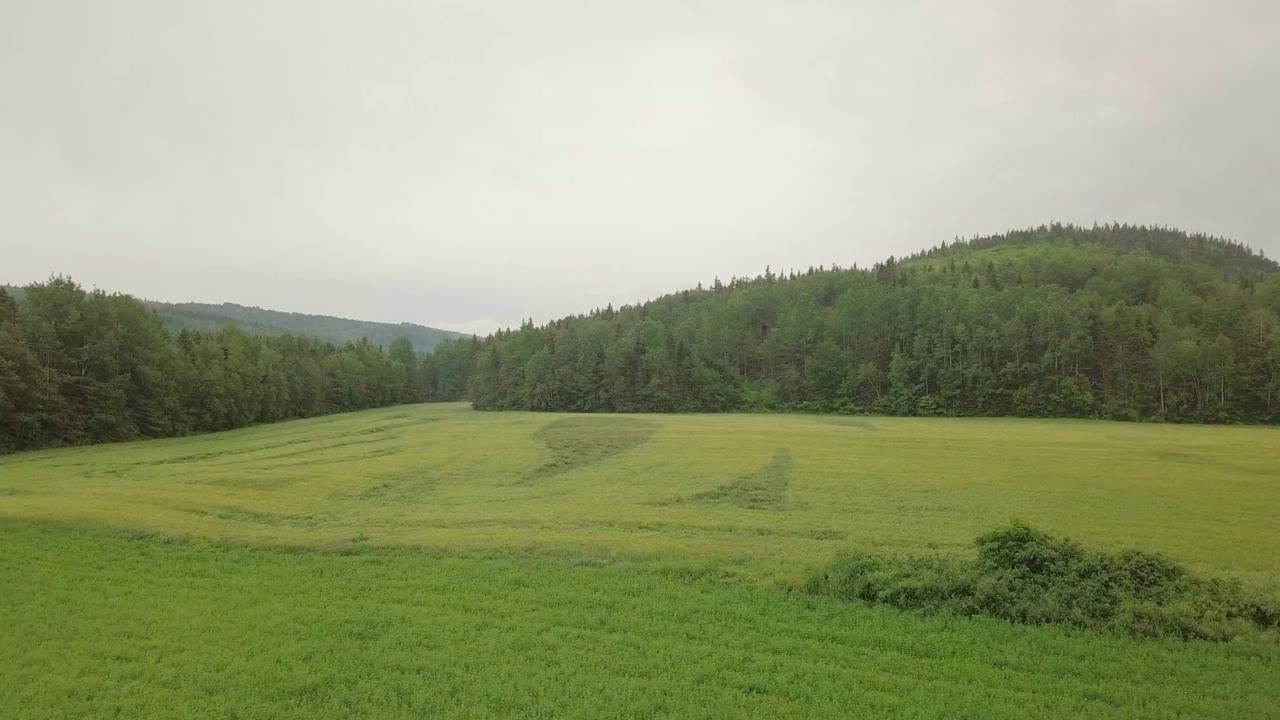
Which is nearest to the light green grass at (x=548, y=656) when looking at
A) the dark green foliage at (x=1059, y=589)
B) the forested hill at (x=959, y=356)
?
the dark green foliage at (x=1059, y=589)

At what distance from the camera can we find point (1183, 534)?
784 inches

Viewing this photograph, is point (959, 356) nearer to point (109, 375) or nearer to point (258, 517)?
point (258, 517)

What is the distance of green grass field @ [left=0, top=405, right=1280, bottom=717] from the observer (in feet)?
32.6

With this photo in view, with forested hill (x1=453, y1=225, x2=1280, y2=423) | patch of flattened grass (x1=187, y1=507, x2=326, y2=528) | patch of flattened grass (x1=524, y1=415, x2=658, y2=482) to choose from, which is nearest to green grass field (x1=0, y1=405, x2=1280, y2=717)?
patch of flattened grass (x1=187, y1=507, x2=326, y2=528)

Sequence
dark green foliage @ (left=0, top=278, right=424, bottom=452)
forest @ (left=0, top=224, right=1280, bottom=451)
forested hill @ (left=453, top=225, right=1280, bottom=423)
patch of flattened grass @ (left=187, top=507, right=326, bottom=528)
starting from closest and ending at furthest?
patch of flattened grass @ (left=187, top=507, right=326, bottom=528), dark green foliage @ (left=0, top=278, right=424, bottom=452), forest @ (left=0, top=224, right=1280, bottom=451), forested hill @ (left=453, top=225, right=1280, bottom=423)

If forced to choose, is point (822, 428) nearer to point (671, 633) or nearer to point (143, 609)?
point (671, 633)

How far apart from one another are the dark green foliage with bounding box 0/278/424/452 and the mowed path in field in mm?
5481

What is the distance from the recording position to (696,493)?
27188mm

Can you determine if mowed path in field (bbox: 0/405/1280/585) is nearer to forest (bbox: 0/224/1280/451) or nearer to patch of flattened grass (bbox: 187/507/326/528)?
patch of flattened grass (bbox: 187/507/326/528)

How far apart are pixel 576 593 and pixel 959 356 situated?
9264cm

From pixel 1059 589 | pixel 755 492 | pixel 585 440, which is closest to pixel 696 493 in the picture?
pixel 755 492

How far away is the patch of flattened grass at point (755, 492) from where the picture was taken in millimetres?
25688

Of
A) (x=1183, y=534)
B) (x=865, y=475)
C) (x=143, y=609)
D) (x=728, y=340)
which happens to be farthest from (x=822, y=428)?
→ (x=728, y=340)

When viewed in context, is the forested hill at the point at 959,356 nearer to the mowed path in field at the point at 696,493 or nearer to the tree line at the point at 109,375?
the mowed path in field at the point at 696,493
